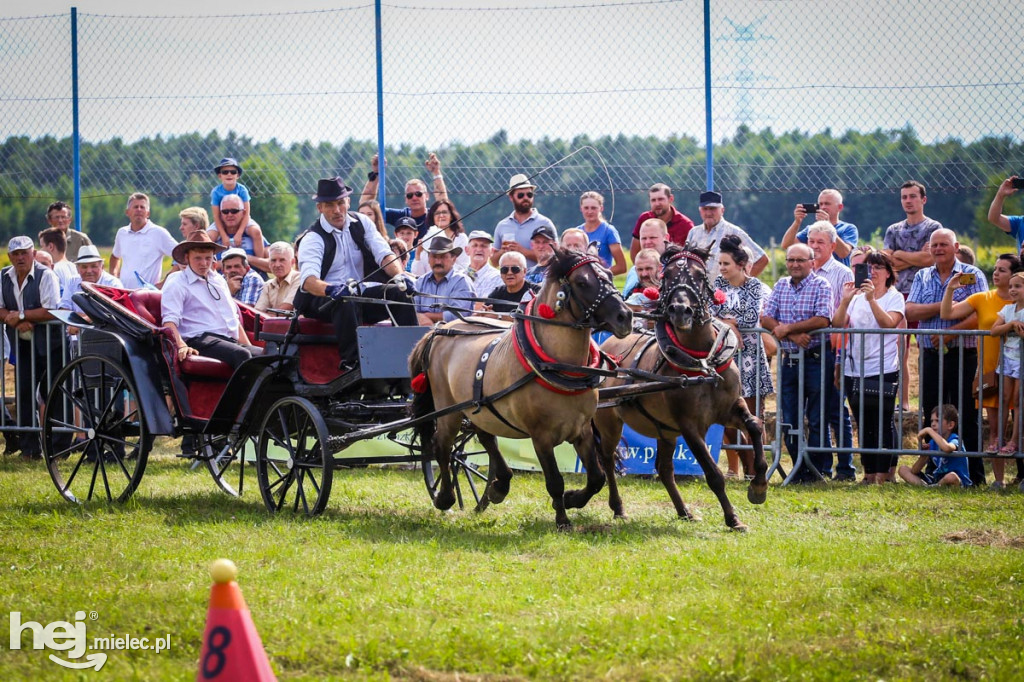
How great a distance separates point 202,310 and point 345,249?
1.19 m

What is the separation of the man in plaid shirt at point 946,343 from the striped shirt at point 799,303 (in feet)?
2.66

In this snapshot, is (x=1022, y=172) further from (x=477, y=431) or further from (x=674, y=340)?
(x=477, y=431)

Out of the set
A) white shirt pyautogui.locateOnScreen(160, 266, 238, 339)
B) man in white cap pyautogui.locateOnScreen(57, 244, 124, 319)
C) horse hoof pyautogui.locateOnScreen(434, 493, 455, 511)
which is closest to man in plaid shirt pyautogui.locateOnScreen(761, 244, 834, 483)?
horse hoof pyautogui.locateOnScreen(434, 493, 455, 511)

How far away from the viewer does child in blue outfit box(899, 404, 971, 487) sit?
994cm

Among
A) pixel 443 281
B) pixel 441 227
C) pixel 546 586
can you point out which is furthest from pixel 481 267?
pixel 546 586

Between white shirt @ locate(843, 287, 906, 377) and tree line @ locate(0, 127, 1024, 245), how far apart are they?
1541mm

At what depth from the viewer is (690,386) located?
8.16 meters

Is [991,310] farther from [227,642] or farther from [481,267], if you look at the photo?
[227,642]

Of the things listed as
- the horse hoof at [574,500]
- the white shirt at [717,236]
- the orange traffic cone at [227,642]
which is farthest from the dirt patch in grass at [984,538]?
the orange traffic cone at [227,642]

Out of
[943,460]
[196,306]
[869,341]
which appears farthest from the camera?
[869,341]

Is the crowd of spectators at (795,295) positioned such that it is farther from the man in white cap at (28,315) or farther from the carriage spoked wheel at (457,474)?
the carriage spoked wheel at (457,474)

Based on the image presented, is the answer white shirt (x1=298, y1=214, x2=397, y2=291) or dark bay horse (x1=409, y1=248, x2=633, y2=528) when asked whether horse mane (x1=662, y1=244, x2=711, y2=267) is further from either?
white shirt (x1=298, y1=214, x2=397, y2=291)

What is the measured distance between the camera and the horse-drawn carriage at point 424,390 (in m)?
7.64

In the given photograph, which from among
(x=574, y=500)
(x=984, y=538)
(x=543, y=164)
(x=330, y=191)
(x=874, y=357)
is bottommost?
(x=984, y=538)
